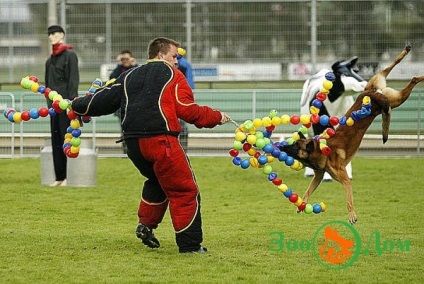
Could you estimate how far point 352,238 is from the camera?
9.48 meters

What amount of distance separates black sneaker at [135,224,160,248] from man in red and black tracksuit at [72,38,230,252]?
350 mm

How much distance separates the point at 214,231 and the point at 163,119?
2.07m

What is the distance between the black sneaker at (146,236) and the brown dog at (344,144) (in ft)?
5.22

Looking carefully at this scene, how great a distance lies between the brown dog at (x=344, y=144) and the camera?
31.4 ft

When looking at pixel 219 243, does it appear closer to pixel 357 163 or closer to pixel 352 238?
pixel 352 238

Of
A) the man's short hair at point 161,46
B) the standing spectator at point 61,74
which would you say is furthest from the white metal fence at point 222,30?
the man's short hair at point 161,46

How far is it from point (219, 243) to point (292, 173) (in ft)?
22.9

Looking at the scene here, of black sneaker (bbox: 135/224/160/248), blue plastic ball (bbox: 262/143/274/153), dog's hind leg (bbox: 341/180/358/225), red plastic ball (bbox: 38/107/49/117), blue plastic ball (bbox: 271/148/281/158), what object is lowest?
black sneaker (bbox: 135/224/160/248)

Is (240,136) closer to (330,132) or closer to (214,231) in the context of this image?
(330,132)

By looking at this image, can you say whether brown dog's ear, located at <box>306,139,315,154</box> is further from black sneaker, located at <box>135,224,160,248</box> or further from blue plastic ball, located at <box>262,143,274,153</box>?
black sneaker, located at <box>135,224,160,248</box>

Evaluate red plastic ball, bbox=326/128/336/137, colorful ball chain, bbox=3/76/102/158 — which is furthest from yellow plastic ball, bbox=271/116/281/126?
colorful ball chain, bbox=3/76/102/158

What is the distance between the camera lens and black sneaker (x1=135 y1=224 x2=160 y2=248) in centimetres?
890

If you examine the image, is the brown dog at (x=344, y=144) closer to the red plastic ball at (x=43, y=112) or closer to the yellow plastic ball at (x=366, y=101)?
the yellow plastic ball at (x=366, y=101)

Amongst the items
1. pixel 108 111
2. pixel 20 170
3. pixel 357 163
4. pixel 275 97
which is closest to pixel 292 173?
pixel 357 163
